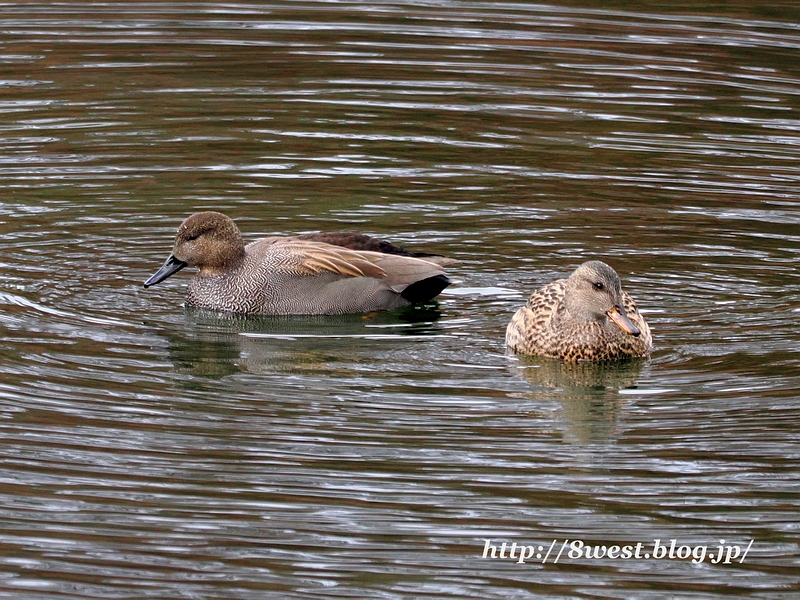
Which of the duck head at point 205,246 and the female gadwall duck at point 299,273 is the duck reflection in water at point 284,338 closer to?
the female gadwall duck at point 299,273

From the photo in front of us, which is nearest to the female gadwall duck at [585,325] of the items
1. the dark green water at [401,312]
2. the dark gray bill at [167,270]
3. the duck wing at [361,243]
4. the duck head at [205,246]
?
the dark green water at [401,312]

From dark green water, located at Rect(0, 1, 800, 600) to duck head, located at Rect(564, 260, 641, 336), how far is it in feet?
1.24

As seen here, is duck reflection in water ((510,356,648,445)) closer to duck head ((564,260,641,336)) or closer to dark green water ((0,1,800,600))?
dark green water ((0,1,800,600))

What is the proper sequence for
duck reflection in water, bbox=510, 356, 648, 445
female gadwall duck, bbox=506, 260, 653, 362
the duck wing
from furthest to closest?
the duck wing < female gadwall duck, bbox=506, 260, 653, 362 < duck reflection in water, bbox=510, 356, 648, 445

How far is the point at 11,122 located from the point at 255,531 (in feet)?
31.8

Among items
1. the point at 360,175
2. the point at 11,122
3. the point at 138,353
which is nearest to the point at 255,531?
the point at 138,353

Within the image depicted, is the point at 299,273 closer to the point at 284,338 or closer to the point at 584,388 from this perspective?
the point at 284,338

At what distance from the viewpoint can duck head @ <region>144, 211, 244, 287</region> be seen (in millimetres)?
11305

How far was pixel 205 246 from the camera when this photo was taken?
37.2ft

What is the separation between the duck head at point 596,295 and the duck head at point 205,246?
8.54ft

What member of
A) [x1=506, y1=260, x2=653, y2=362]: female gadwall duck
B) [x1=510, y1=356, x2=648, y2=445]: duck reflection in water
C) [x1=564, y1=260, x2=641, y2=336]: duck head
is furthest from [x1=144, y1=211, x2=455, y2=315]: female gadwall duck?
[x1=510, y1=356, x2=648, y2=445]: duck reflection in water

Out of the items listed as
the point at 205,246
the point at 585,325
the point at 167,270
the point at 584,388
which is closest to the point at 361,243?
the point at 205,246

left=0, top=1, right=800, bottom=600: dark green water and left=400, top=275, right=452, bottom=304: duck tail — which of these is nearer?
left=0, top=1, right=800, bottom=600: dark green water

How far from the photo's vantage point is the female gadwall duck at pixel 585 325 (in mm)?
9914
